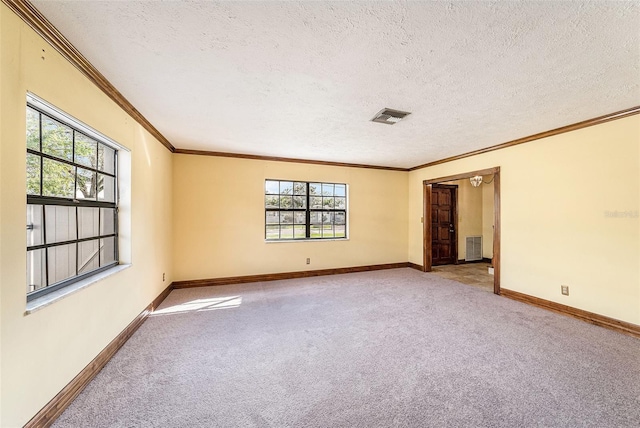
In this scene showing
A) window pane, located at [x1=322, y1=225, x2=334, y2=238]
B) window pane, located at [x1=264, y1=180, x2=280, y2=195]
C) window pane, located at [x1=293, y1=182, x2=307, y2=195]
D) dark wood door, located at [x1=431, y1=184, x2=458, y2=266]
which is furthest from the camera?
dark wood door, located at [x1=431, y1=184, x2=458, y2=266]

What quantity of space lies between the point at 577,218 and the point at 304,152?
3.93m

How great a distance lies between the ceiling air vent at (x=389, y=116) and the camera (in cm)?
275

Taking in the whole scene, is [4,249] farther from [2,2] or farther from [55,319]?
[2,2]

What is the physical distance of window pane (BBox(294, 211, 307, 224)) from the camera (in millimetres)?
5219

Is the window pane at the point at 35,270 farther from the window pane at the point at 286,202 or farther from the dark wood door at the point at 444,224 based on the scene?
the dark wood door at the point at 444,224

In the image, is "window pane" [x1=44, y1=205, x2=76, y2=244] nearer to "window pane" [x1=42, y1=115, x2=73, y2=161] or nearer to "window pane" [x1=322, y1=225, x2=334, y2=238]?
"window pane" [x1=42, y1=115, x2=73, y2=161]

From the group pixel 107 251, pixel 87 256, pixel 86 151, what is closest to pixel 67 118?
pixel 86 151

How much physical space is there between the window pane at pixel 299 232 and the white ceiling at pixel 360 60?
2.54 m

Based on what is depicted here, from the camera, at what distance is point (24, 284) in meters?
1.41

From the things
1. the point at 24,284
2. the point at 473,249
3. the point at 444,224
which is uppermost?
the point at 444,224

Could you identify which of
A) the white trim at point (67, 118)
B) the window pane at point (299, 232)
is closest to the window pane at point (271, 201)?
the window pane at point (299, 232)

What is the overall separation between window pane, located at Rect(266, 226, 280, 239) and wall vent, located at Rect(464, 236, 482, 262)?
4970 mm

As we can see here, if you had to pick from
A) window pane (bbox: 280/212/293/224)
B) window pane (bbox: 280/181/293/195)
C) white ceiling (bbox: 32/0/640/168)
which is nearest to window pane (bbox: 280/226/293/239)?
window pane (bbox: 280/212/293/224)

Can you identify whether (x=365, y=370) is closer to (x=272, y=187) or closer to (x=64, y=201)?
(x=64, y=201)
